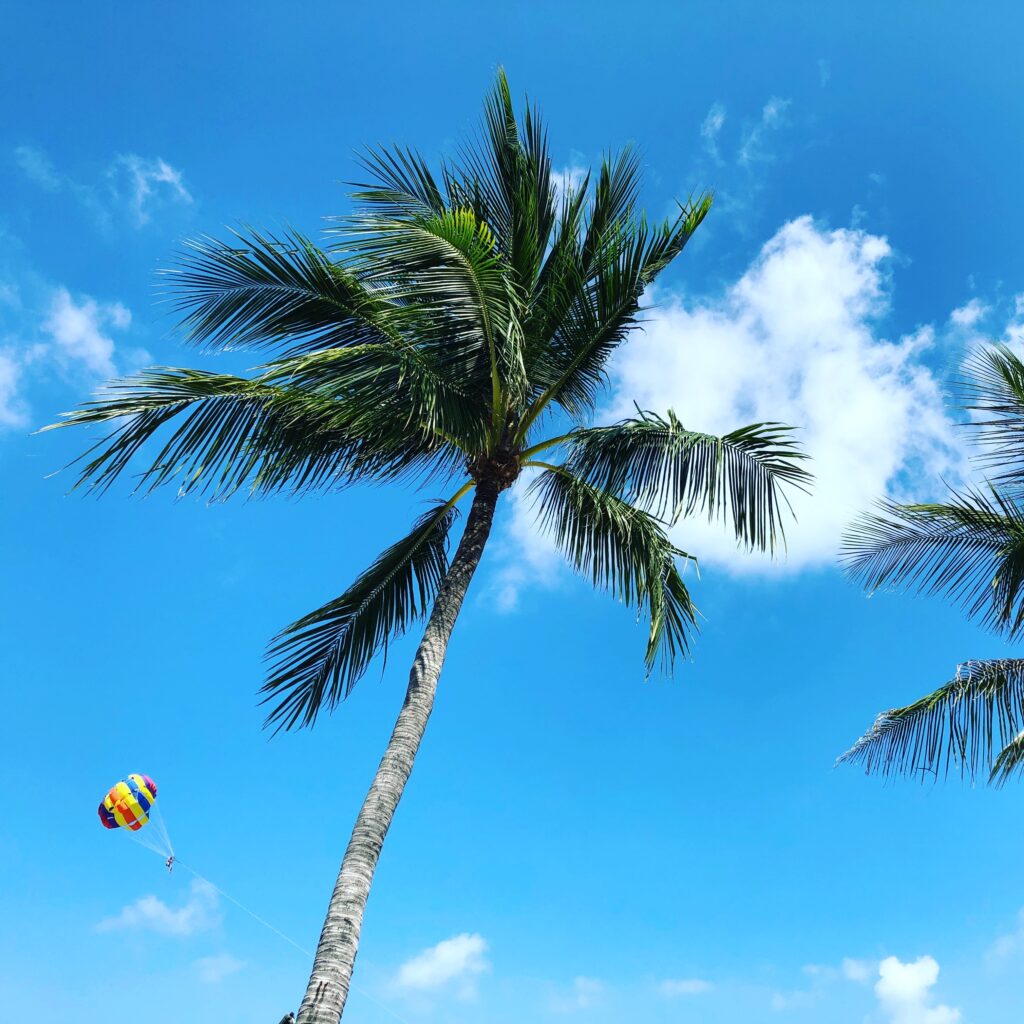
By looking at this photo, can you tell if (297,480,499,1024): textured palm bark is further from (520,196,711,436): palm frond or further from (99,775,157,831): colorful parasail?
(99,775,157,831): colorful parasail

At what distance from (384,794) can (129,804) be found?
13.3 meters

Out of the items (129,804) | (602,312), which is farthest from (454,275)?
(129,804)

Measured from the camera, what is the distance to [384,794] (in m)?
7.20

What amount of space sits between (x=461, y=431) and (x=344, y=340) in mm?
1602

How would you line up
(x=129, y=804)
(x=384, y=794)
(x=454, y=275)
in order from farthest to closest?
(x=129, y=804), (x=454, y=275), (x=384, y=794)

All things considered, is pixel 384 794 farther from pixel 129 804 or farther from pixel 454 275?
pixel 129 804

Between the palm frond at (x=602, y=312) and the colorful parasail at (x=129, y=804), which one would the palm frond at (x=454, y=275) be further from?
the colorful parasail at (x=129, y=804)

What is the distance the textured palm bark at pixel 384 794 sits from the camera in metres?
6.05

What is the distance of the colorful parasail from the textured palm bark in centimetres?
1253

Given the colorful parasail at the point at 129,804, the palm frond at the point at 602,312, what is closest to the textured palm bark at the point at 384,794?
the palm frond at the point at 602,312

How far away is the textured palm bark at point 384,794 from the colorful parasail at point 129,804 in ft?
41.1

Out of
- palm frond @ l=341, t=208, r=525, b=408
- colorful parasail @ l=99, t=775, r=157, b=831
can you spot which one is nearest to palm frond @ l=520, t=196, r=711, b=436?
palm frond @ l=341, t=208, r=525, b=408

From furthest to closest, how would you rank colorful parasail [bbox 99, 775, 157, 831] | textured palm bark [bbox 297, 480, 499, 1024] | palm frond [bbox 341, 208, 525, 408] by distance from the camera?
colorful parasail [bbox 99, 775, 157, 831] < palm frond [bbox 341, 208, 525, 408] < textured palm bark [bbox 297, 480, 499, 1024]

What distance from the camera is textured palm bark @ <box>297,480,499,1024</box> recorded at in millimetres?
6051
